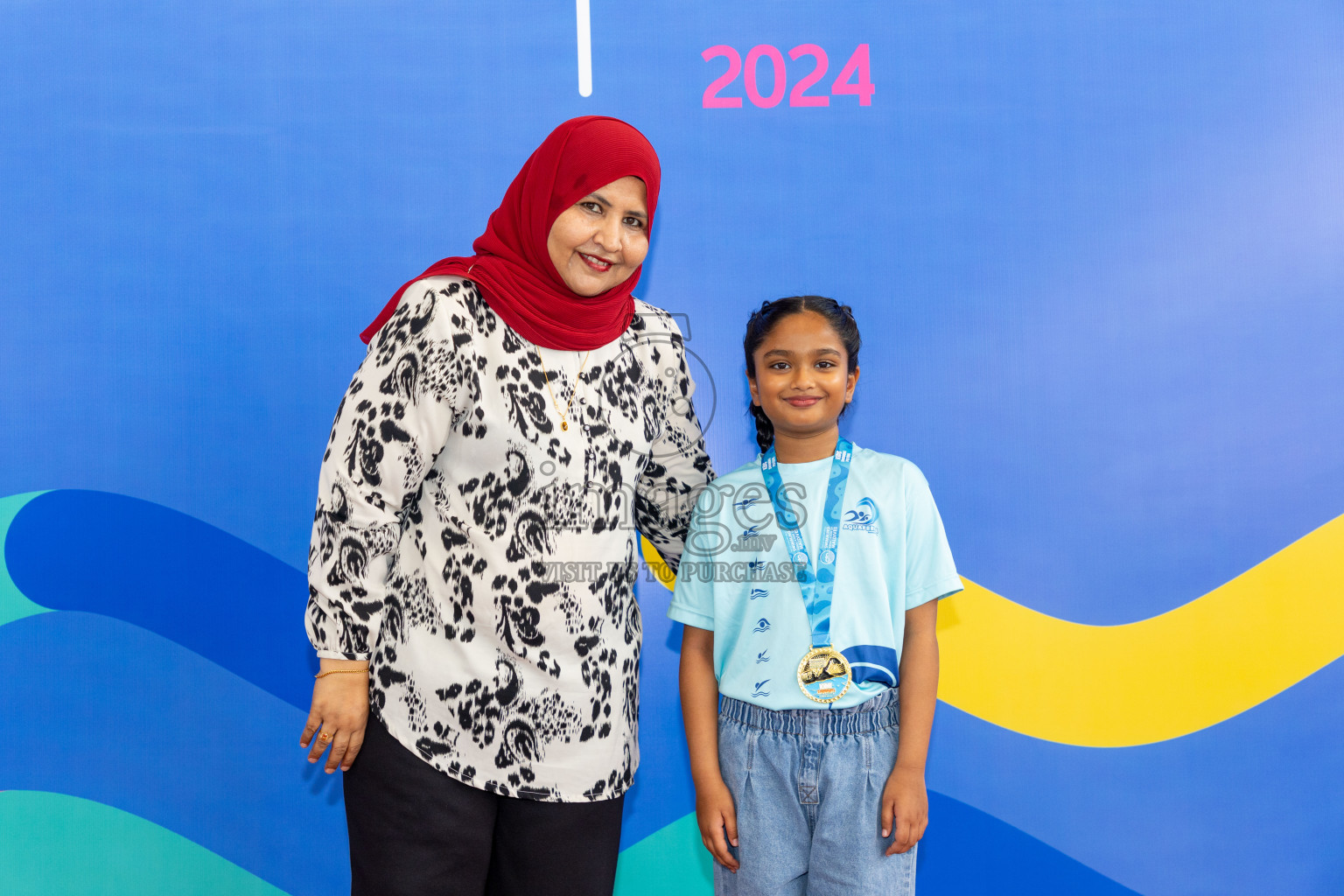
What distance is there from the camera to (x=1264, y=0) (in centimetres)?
212

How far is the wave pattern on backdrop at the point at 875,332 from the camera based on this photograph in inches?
83.5

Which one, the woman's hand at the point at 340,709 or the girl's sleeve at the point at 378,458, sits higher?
the girl's sleeve at the point at 378,458

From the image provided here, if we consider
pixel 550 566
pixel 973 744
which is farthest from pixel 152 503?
pixel 973 744

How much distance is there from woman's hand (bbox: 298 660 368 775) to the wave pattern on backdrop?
90 cm

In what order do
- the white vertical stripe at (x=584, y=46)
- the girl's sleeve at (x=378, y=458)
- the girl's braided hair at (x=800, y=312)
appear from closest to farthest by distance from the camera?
the girl's sleeve at (x=378, y=458) → the girl's braided hair at (x=800, y=312) → the white vertical stripe at (x=584, y=46)

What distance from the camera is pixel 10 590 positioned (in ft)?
6.98

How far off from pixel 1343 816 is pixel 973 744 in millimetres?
911

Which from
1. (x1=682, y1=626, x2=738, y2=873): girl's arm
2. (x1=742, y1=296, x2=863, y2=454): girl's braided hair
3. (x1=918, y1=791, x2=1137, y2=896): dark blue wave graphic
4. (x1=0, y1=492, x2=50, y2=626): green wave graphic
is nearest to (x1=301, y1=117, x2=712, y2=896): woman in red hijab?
(x1=682, y1=626, x2=738, y2=873): girl's arm

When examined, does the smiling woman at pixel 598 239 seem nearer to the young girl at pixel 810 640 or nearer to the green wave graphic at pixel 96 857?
the young girl at pixel 810 640

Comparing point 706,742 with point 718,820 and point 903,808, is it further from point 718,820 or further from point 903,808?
point 903,808

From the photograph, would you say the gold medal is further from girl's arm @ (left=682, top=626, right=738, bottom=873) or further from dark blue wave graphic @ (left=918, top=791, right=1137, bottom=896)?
dark blue wave graphic @ (left=918, top=791, right=1137, bottom=896)

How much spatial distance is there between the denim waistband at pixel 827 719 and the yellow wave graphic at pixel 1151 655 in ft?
2.52

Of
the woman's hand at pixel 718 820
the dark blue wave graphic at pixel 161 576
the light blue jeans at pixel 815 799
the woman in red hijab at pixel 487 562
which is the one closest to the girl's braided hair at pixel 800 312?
the woman in red hijab at pixel 487 562

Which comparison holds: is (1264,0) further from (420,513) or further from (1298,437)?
(420,513)
